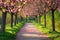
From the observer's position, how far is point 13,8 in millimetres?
16734

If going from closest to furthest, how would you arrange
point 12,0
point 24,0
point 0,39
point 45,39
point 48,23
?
point 12,0 < point 24,0 < point 0,39 < point 45,39 < point 48,23

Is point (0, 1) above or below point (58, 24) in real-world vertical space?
above

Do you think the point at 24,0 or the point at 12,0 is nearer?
the point at 12,0

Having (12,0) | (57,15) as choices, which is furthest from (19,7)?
(57,15)

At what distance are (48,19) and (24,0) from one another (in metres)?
26.4

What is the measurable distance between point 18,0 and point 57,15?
22.8m

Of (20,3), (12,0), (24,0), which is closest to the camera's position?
(12,0)

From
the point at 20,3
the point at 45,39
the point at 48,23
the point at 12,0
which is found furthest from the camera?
the point at 48,23

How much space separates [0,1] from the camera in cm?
1509

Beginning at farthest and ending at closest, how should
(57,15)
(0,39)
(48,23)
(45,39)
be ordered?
(48,23) → (57,15) → (45,39) → (0,39)

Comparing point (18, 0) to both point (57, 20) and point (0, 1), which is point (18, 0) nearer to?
point (0, 1)

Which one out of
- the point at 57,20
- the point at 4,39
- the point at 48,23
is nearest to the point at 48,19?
the point at 48,23

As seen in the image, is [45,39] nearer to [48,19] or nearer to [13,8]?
[13,8]

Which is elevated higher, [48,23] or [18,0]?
[18,0]
